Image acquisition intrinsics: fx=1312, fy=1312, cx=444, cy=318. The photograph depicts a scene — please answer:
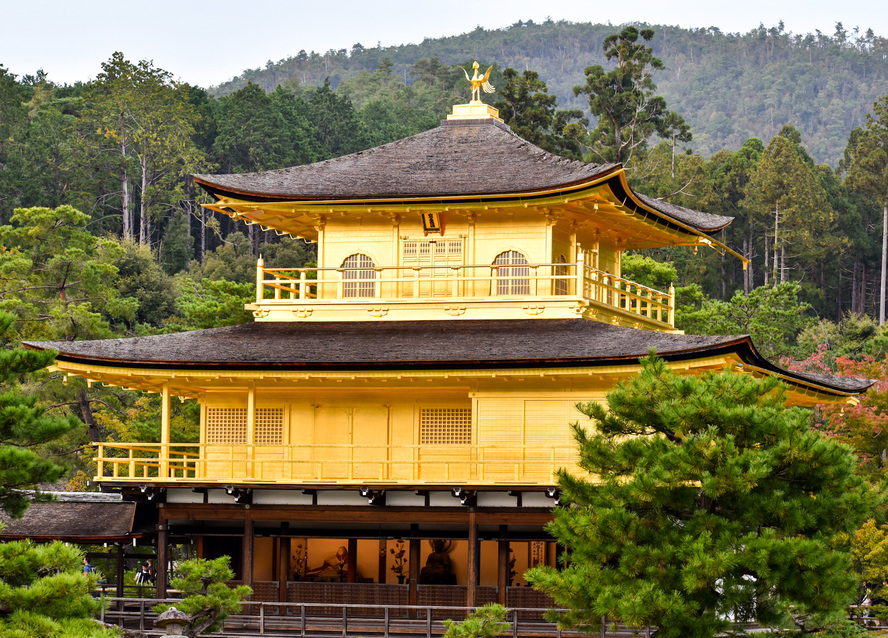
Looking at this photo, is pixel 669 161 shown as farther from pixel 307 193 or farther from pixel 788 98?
pixel 788 98

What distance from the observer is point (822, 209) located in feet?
262

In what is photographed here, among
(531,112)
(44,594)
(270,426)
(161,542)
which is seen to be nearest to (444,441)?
(270,426)

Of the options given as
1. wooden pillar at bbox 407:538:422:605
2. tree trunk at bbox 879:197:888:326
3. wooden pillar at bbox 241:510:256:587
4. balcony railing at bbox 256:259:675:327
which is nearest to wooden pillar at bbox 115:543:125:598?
wooden pillar at bbox 241:510:256:587

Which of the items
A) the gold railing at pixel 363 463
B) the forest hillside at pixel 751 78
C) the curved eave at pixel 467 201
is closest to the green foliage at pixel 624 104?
the curved eave at pixel 467 201

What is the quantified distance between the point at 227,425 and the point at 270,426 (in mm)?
1144

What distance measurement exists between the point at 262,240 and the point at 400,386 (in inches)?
2428

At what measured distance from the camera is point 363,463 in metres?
28.2

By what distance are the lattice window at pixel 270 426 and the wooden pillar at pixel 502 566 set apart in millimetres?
5520

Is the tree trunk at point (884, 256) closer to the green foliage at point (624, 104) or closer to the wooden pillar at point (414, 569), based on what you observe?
the green foliage at point (624, 104)

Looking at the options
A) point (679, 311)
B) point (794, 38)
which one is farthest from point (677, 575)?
point (794, 38)

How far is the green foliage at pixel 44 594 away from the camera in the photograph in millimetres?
16984

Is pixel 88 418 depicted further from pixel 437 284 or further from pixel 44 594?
pixel 44 594

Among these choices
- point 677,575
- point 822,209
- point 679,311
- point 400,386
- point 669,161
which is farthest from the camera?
point 669,161

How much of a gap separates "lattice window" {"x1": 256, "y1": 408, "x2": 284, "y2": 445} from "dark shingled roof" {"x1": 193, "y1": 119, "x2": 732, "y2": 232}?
486cm
